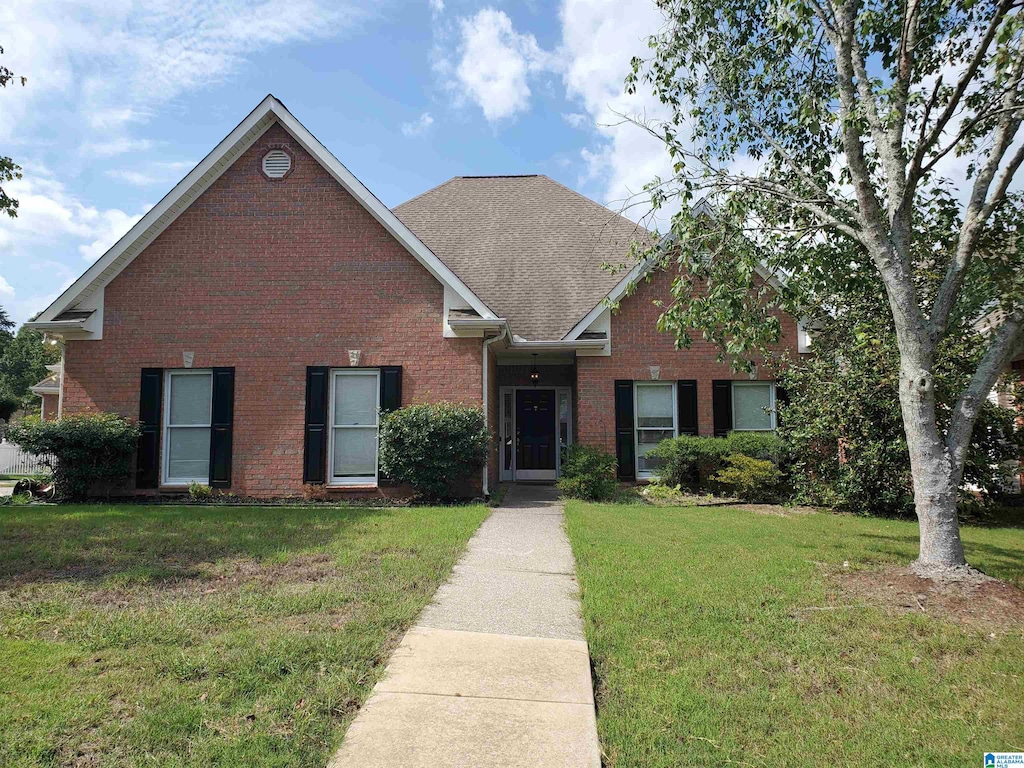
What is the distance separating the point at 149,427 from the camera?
41.1 ft

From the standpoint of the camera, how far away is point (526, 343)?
13.8 meters

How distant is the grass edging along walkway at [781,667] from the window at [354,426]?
6095mm

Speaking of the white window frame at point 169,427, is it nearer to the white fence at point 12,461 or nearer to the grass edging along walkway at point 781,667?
the grass edging along walkway at point 781,667

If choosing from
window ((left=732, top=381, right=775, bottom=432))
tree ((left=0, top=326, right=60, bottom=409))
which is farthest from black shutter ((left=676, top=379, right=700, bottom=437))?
tree ((left=0, top=326, right=60, bottom=409))

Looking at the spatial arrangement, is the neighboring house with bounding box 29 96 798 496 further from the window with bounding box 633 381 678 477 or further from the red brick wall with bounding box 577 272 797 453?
the window with bounding box 633 381 678 477

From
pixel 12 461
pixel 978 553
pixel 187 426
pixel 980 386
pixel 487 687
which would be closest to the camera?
pixel 487 687

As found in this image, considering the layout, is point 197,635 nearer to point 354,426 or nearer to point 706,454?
point 354,426

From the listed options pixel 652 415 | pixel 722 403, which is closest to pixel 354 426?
pixel 652 415

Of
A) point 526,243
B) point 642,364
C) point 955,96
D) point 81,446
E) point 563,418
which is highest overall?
point 526,243

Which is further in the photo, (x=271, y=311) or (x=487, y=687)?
(x=271, y=311)

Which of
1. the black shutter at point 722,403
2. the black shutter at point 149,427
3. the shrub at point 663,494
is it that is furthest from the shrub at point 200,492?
the black shutter at point 722,403

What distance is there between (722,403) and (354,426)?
7.64 meters

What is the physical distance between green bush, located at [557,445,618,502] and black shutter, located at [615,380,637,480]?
A: 1.26 metres

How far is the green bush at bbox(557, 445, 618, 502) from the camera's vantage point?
12.4 meters
